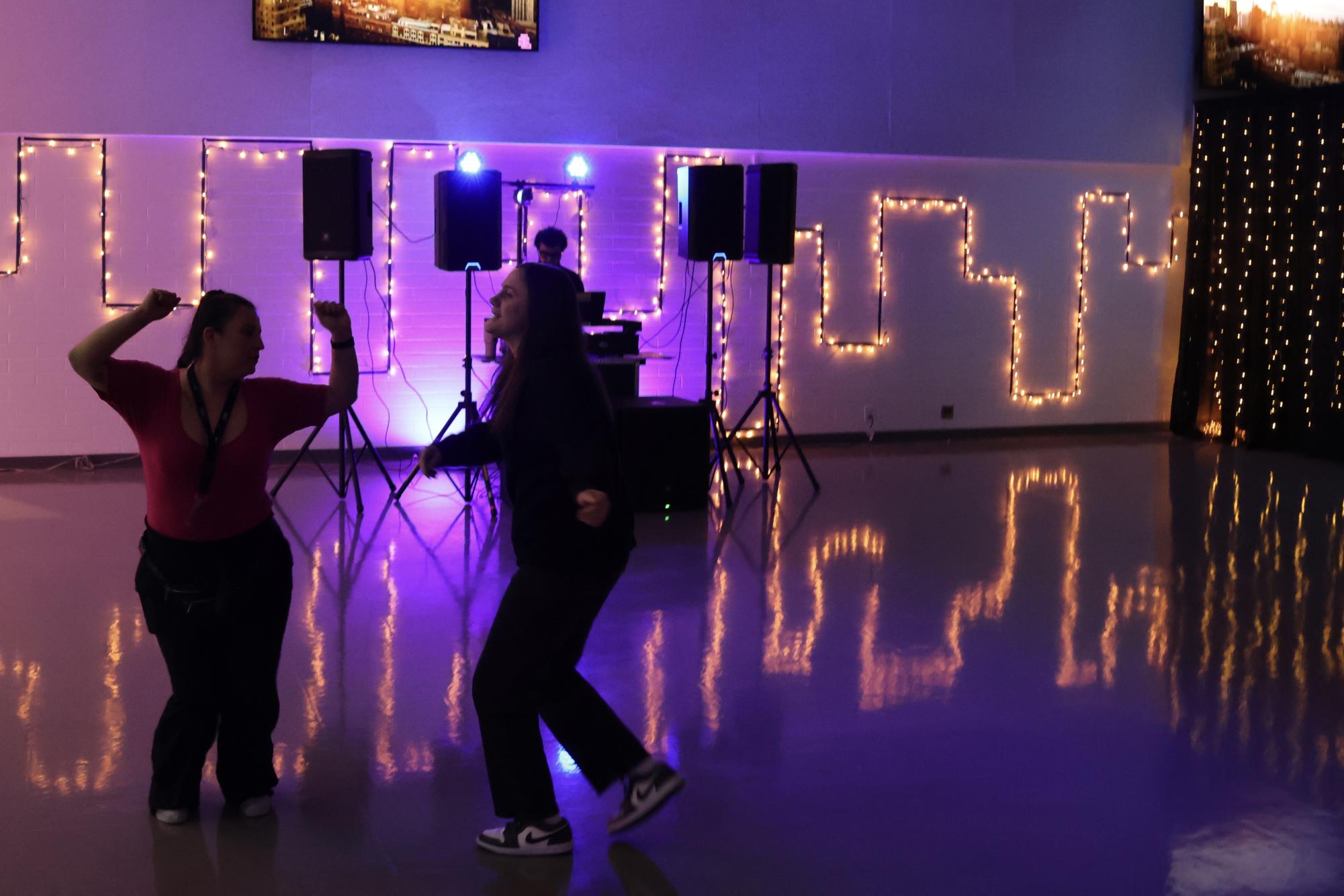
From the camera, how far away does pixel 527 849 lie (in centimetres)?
323

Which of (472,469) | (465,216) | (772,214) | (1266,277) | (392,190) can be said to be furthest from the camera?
(1266,277)

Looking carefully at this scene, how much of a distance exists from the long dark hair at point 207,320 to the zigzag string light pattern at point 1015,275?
7.33m

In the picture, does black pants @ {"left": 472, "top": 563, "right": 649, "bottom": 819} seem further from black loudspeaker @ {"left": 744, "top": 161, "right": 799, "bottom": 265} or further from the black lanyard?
black loudspeaker @ {"left": 744, "top": 161, "right": 799, "bottom": 265}

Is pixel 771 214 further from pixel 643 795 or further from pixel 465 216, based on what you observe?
pixel 643 795

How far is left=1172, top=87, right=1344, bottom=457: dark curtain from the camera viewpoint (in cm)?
990

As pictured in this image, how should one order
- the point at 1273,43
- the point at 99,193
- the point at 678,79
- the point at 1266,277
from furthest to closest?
the point at 1273,43
the point at 1266,277
the point at 678,79
the point at 99,193

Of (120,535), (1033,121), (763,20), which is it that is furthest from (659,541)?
(1033,121)

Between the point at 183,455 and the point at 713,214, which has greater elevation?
the point at 713,214

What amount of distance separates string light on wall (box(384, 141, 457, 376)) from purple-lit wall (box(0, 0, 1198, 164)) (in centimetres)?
14

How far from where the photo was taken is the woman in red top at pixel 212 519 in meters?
3.19

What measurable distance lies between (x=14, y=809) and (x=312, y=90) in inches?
250

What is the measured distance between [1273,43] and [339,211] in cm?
754

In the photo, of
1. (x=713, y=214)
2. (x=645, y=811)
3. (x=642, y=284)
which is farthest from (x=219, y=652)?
(x=642, y=284)

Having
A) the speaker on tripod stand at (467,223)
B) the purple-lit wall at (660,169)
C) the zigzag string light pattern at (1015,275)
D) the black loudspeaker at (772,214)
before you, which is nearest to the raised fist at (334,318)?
the speaker on tripod stand at (467,223)
